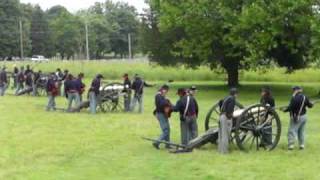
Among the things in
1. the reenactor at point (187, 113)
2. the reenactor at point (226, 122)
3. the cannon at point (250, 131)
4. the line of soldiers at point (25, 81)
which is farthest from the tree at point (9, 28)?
the reenactor at point (226, 122)

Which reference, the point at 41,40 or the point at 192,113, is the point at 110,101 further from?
the point at 41,40

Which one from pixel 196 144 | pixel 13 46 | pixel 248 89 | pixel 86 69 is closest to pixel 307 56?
pixel 248 89

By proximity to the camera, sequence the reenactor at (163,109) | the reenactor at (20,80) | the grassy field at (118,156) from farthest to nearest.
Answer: the reenactor at (20,80)
the reenactor at (163,109)
the grassy field at (118,156)

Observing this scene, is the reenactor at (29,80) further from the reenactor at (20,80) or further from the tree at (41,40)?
the tree at (41,40)

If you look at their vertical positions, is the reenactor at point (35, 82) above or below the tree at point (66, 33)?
below

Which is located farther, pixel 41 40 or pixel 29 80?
pixel 41 40

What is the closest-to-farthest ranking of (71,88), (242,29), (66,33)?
(71,88) → (242,29) → (66,33)

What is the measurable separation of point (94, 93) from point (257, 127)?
34.0 ft

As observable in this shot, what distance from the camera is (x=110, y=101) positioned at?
84.1 feet

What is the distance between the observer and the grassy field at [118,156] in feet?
41.9

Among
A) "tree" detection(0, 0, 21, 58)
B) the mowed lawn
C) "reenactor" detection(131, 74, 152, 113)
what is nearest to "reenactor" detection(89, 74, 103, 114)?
"reenactor" detection(131, 74, 152, 113)

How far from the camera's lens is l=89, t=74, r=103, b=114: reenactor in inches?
966

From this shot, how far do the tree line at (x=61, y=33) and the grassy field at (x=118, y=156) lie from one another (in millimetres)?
76045

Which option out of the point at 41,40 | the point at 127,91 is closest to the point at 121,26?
the point at 41,40
